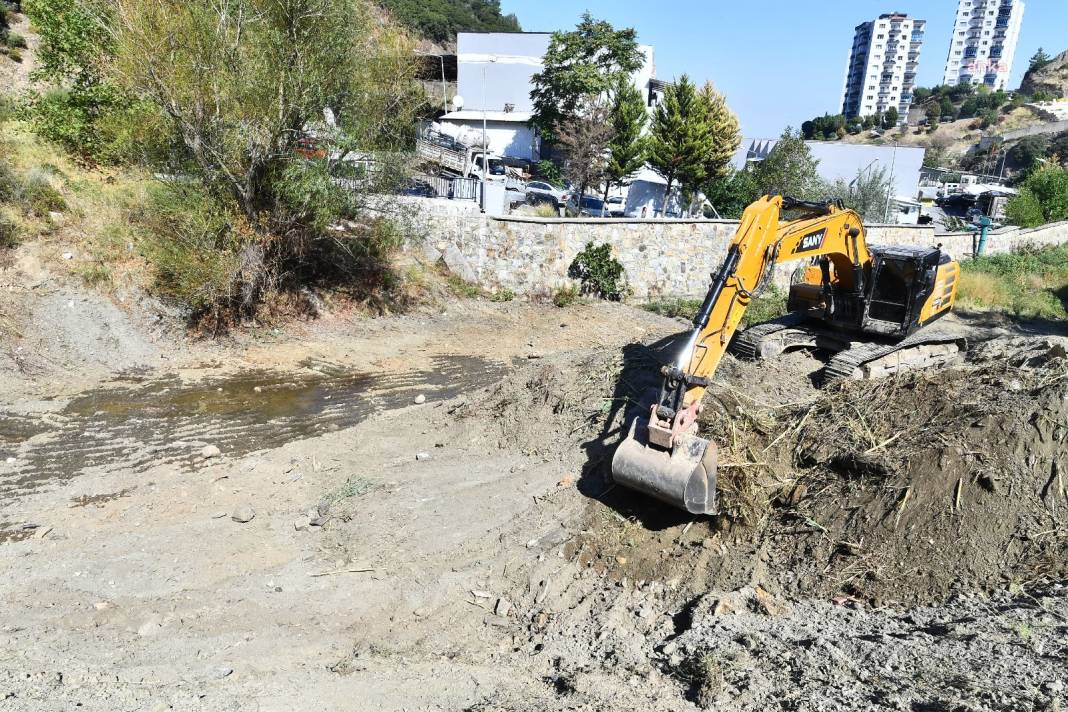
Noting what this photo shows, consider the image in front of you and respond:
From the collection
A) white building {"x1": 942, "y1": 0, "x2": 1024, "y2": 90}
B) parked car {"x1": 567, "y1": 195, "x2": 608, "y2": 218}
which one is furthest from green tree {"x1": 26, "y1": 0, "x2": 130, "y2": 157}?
white building {"x1": 942, "y1": 0, "x2": 1024, "y2": 90}

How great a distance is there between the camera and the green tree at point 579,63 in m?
32.5

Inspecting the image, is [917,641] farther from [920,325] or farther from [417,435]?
[920,325]

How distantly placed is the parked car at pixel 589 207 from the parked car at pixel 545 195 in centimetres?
35

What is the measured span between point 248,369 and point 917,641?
11.2 meters

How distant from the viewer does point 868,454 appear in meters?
6.62

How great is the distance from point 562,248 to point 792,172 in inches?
554

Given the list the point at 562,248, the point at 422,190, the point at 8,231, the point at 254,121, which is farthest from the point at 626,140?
the point at 8,231

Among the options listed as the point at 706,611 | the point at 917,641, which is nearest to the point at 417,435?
the point at 706,611

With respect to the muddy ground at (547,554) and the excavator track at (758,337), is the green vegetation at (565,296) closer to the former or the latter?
the excavator track at (758,337)

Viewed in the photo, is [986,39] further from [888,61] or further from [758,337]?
[758,337]

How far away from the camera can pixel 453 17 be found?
68.9 m

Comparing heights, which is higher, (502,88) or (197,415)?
(502,88)

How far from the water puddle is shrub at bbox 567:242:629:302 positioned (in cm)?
600

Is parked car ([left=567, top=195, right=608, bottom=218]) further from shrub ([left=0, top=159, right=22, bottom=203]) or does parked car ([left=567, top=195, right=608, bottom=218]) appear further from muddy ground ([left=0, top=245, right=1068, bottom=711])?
muddy ground ([left=0, top=245, right=1068, bottom=711])
